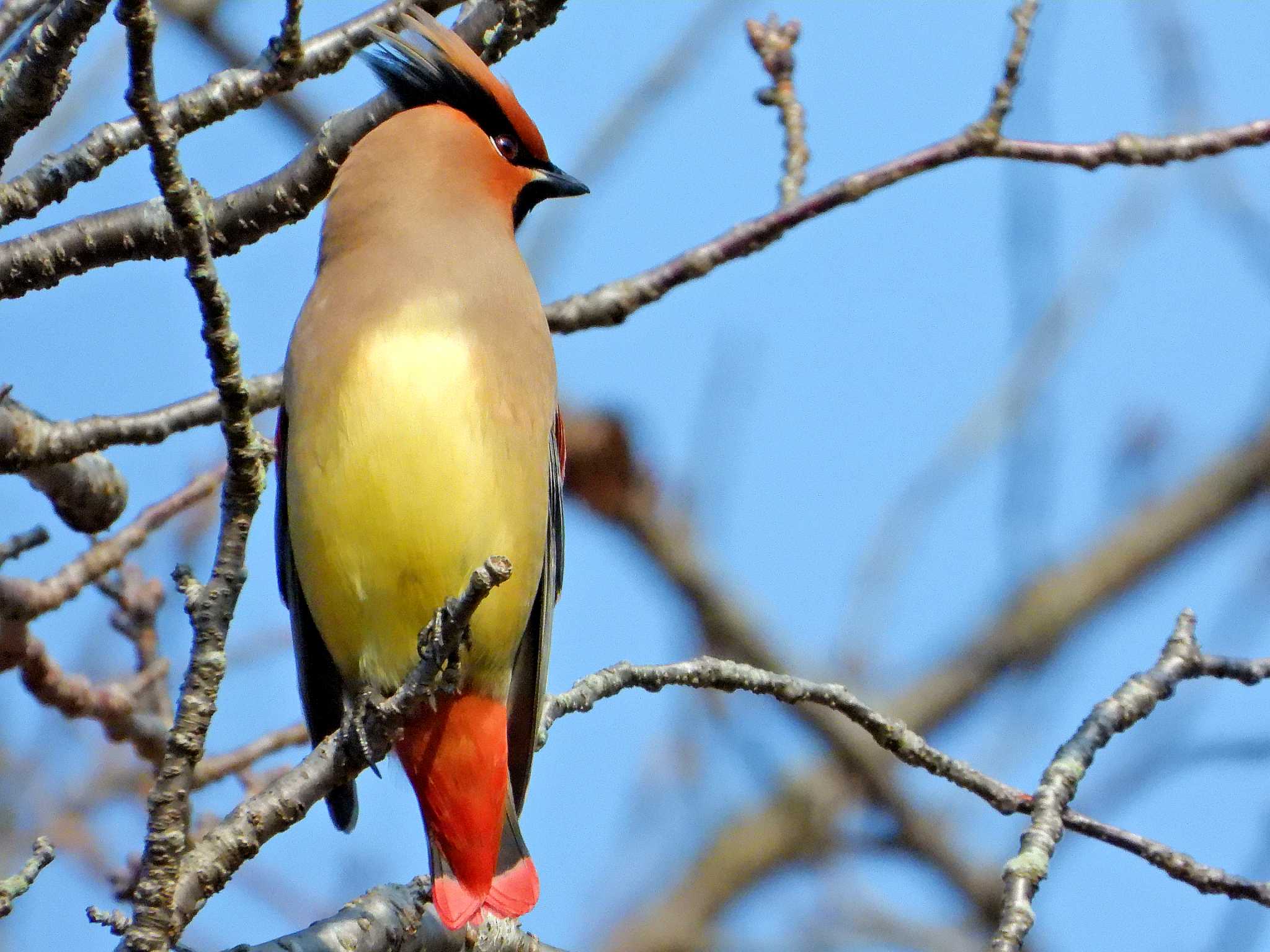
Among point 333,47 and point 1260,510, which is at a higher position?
point 1260,510

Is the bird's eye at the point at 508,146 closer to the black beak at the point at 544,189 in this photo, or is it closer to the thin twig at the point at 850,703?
the black beak at the point at 544,189

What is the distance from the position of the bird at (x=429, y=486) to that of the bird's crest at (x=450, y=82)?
0.03 m

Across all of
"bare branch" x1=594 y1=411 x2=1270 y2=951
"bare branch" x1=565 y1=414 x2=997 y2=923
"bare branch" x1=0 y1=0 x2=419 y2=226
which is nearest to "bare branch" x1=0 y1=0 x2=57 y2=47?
"bare branch" x1=0 y1=0 x2=419 y2=226

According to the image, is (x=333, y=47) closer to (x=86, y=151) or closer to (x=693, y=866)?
(x=86, y=151)

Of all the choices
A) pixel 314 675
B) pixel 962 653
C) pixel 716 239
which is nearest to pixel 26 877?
pixel 314 675

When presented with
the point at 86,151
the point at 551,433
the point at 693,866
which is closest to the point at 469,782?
the point at 551,433

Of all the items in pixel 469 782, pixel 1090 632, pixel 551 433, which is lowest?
pixel 469 782

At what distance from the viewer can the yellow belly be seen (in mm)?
3115

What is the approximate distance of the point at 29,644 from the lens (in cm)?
370

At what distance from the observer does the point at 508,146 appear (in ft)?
13.7

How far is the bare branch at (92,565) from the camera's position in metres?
3.60

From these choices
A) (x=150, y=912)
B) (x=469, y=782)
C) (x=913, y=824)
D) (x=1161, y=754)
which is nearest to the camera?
(x=150, y=912)

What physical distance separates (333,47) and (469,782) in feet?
4.52

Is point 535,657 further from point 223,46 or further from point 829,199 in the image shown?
point 223,46
